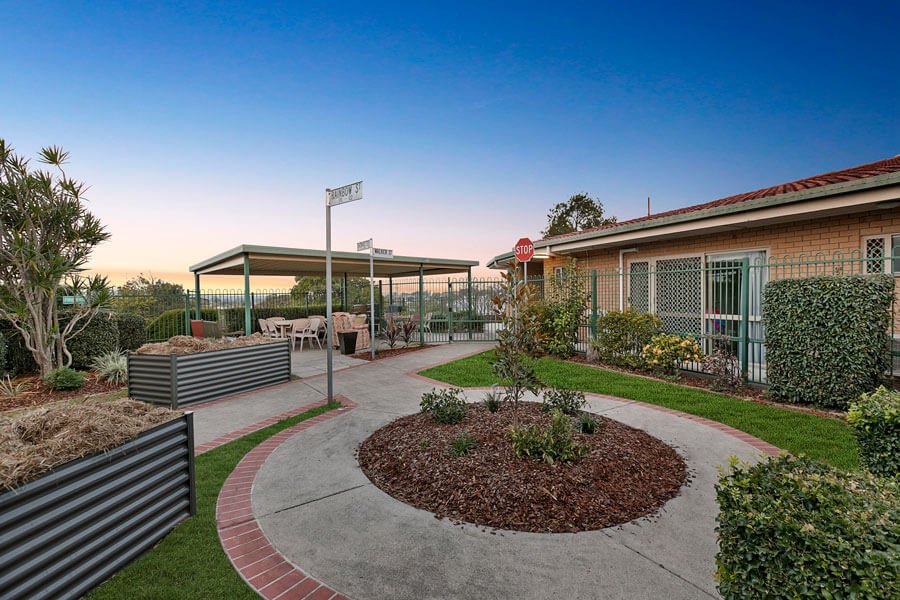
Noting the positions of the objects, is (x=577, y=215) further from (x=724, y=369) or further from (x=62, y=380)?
(x=62, y=380)

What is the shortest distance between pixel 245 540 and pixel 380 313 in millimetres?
14073

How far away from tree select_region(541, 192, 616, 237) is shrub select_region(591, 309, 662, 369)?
80.7 feet

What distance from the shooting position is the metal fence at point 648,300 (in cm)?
687

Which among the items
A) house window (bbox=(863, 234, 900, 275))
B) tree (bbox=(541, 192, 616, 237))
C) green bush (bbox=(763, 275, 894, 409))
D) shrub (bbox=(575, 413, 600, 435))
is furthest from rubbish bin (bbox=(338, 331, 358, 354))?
tree (bbox=(541, 192, 616, 237))

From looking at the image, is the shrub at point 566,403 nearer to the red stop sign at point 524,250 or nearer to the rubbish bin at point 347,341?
the red stop sign at point 524,250

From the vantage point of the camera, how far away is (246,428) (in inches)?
195

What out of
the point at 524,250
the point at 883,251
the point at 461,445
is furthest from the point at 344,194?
the point at 883,251

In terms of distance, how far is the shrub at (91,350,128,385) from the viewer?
→ 25.3 feet

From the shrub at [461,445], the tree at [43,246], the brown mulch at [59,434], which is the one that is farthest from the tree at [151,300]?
the shrub at [461,445]

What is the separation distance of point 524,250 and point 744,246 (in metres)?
4.64

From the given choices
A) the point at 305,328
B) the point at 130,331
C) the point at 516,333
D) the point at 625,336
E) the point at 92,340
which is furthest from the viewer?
the point at 305,328

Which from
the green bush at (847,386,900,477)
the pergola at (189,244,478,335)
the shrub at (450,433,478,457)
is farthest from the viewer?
the pergola at (189,244,478,335)

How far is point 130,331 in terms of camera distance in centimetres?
1018

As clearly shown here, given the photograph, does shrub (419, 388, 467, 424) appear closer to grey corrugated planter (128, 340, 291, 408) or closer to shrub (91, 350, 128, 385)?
grey corrugated planter (128, 340, 291, 408)
